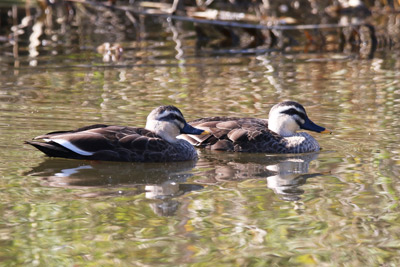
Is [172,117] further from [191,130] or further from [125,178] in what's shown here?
[125,178]

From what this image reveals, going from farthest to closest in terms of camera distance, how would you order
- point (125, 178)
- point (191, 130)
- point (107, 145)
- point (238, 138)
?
point (238, 138)
point (191, 130)
point (107, 145)
point (125, 178)

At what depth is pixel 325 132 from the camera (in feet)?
31.9

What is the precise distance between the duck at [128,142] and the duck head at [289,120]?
115cm

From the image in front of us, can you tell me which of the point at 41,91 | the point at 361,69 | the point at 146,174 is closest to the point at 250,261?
the point at 146,174

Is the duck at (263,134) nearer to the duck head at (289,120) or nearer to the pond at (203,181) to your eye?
the duck head at (289,120)

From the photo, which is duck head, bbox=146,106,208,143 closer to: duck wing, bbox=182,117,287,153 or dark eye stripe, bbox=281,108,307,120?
duck wing, bbox=182,117,287,153

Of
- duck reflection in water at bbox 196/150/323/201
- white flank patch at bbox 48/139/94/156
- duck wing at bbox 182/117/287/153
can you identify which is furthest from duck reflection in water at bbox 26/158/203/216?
duck wing at bbox 182/117/287/153

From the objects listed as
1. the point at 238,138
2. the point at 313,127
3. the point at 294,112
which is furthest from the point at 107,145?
the point at 313,127

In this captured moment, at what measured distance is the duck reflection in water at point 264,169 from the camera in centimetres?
771

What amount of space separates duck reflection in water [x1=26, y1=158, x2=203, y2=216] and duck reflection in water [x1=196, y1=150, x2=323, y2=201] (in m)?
0.30

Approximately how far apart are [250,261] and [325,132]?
447 cm

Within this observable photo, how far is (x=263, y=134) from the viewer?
9.54 meters

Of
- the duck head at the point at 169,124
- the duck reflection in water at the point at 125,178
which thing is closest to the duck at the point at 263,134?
the duck head at the point at 169,124

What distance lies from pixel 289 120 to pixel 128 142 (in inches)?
89.9
